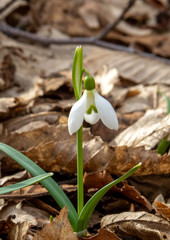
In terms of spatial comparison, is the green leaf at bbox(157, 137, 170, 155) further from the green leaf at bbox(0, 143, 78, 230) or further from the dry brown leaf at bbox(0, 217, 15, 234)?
the dry brown leaf at bbox(0, 217, 15, 234)

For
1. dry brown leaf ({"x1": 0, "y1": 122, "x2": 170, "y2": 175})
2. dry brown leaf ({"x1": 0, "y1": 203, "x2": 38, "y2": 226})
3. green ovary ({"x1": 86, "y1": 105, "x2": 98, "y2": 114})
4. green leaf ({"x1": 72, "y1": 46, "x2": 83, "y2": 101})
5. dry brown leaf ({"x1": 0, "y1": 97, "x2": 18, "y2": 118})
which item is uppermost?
green leaf ({"x1": 72, "y1": 46, "x2": 83, "y2": 101})

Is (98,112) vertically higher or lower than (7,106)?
higher

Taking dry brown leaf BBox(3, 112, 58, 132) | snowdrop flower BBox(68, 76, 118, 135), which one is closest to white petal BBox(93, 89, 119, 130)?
snowdrop flower BBox(68, 76, 118, 135)

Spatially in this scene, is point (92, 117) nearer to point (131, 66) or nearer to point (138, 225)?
point (138, 225)

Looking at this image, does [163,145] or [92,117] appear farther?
[163,145]

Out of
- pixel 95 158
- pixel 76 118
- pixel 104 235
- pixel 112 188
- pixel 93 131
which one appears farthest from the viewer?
pixel 93 131

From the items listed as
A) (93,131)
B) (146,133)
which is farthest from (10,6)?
(146,133)
